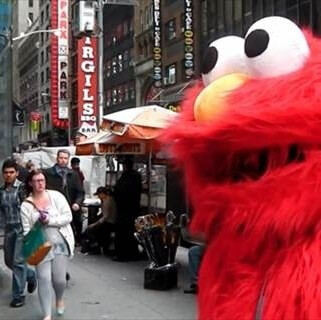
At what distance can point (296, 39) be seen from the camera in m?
2.23

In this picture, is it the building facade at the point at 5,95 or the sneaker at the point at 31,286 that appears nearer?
the sneaker at the point at 31,286

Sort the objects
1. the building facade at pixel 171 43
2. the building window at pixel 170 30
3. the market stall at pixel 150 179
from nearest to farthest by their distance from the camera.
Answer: the market stall at pixel 150 179 < the building facade at pixel 171 43 < the building window at pixel 170 30

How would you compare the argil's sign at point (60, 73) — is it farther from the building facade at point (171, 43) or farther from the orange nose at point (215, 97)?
the orange nose at point (215, 97)

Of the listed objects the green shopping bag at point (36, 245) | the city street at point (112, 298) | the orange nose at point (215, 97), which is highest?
the orange nose at point (215, 97)

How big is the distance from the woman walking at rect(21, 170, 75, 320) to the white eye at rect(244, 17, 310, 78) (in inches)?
176

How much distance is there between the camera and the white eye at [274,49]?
2197 millimetres

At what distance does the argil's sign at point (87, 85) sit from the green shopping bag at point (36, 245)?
26.0 meters

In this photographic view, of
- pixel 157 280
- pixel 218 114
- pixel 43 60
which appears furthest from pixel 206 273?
pixel 43 60

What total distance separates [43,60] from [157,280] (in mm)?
82903

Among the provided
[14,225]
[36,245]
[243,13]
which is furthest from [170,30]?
[36,245]

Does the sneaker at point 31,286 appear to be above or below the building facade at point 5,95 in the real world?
below

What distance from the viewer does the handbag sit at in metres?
6.24

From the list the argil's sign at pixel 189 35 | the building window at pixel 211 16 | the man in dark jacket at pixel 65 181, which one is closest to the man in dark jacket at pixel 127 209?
the man in dark jacket at pixel 65 181

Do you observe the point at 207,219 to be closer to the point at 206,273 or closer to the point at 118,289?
the point at 206,273
